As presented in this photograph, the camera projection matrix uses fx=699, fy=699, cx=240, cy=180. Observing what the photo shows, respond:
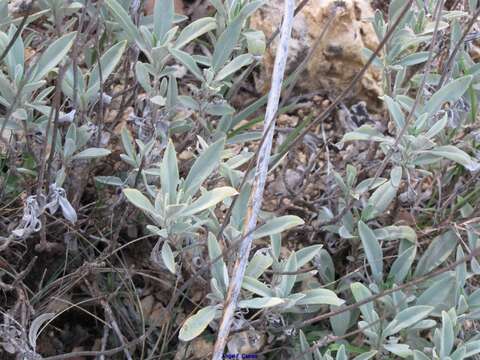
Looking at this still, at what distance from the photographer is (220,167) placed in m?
1.24

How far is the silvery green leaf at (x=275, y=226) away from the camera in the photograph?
1152mm

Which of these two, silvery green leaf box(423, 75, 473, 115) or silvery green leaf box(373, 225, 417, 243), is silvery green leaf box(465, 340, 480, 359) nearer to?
silvery green leaf box(373, 225, 417, 243)

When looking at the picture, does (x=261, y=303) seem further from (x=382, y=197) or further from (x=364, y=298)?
(x=382, y=197)

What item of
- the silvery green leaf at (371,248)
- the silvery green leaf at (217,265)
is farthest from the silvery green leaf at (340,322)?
the silvery green leaf at (217,265)

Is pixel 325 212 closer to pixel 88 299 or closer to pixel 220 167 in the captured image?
pixel 220 167

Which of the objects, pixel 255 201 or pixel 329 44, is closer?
pixel 255 201

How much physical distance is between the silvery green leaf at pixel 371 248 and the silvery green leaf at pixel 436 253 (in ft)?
0.33

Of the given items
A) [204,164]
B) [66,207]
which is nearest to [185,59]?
[204,164]

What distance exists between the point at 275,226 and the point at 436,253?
412 millimetres

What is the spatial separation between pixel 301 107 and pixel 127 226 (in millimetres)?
605

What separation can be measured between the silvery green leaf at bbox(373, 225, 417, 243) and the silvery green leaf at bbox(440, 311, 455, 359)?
23 cm

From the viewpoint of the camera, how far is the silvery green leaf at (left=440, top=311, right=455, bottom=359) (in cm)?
117

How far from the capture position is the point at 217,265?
3.73 feet

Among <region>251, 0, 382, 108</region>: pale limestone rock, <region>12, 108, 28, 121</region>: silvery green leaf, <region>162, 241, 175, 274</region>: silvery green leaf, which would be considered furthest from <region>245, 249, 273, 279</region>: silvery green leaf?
<region>251, 0, 382, 108</region>: pale limestone rock
